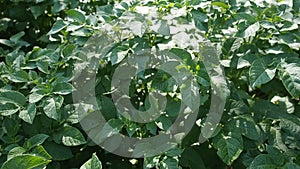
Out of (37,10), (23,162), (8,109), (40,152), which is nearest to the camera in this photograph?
(23,162)

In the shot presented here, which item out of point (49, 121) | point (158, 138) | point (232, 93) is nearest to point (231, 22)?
point (232, 93)

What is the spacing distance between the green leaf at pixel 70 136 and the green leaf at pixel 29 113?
12 centimetres

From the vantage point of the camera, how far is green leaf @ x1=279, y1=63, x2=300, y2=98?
1.25 metres

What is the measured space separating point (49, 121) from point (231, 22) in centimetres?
66

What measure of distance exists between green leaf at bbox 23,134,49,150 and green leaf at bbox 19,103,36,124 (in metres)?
0.05

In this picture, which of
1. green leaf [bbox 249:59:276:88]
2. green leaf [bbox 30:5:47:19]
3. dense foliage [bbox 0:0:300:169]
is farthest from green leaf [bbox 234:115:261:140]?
green leaf [bbox 30:5:47:19]

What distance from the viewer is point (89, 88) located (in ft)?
4.76

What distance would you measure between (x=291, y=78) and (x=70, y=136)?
2.04 feet

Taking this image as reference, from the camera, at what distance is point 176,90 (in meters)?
1.37

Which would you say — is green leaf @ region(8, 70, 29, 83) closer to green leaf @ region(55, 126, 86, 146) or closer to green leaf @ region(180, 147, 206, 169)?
green leaf @ region(55, 126, 86, 146)

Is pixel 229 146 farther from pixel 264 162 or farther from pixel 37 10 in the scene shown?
pixel 37 10

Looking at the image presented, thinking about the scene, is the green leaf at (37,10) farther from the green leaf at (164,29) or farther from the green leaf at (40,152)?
the green leaf at (40,152)

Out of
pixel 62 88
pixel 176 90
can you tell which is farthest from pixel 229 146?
pixel 62 88

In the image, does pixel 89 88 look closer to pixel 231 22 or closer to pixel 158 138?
pixel 158 138
